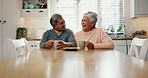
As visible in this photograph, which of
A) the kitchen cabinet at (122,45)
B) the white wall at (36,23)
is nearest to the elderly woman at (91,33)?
the kitchen cabinet at (122,45)

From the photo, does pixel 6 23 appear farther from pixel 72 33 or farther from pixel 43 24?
pixel 72 33

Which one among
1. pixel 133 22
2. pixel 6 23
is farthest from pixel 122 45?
pixel 6 23

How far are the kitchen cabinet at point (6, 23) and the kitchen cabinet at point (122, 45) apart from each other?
2037 mm

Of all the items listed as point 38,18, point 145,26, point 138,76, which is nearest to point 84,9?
point 38,18

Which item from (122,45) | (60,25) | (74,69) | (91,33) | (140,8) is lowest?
(122,45)

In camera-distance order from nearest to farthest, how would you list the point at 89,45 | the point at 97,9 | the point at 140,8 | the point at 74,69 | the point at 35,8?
the point at 74,69 < the point at 89,45 < the point at 140,8 < the point at 35,8 < the point at 97,9

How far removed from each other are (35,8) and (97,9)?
56.4 inches

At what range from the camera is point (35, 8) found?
4133mm

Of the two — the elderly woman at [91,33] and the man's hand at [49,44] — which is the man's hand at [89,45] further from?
the man's hand at [49,44]

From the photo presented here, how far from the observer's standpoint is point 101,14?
4.51 m

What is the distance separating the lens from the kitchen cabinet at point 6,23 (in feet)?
10.9

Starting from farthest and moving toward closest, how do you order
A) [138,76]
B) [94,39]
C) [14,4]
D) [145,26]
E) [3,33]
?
[145,26] → [14,4] → [3,33] → [94,39] → [138,76]

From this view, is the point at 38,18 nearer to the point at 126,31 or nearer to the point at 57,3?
the point at 57,3

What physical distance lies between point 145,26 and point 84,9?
1444 millimetres
